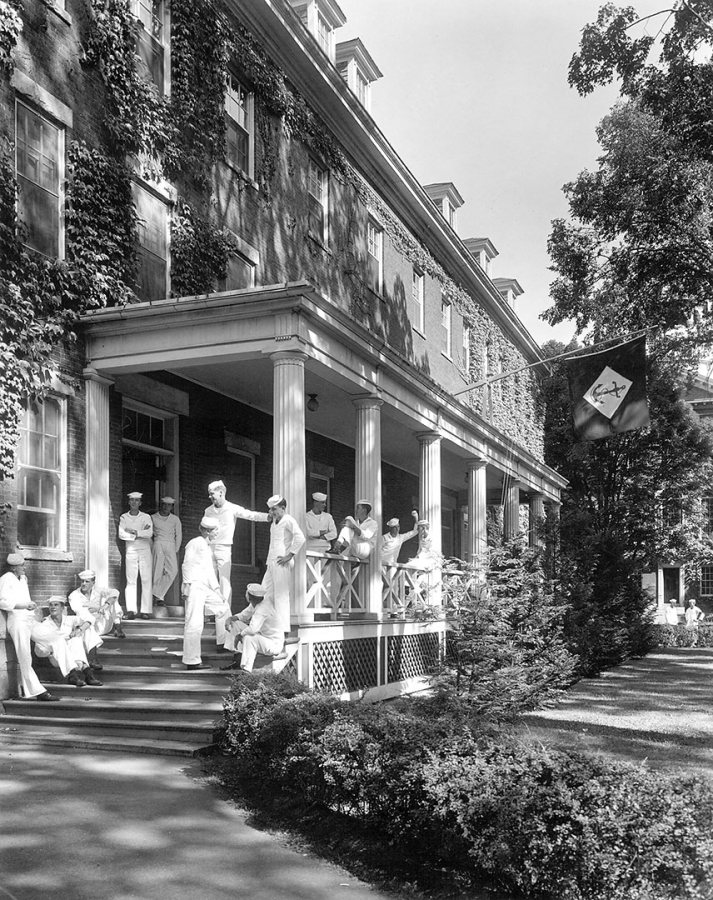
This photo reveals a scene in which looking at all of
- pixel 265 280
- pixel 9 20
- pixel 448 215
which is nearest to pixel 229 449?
pixel 265 280

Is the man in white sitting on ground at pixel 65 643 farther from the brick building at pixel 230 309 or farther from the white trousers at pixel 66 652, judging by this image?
the brick building at pixel 230 309

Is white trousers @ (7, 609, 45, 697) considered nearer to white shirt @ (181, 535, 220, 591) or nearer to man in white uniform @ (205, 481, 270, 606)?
white shirt @ (181, 535, 220, 591)

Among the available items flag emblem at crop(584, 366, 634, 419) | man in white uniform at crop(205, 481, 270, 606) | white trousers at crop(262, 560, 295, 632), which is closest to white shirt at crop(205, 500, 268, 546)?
man in white uniform at crop(205, 481, 270, 606)

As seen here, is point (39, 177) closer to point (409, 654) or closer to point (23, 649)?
point (23, 649)

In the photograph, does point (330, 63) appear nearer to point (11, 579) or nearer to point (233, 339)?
point (233, 339)

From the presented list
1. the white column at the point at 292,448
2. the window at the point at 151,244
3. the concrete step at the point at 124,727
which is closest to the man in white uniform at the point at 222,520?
the white column at the point at 292,448

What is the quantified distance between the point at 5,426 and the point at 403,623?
6.95 meters

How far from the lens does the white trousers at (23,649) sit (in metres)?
10.6

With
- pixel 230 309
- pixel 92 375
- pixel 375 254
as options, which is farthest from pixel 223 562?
pixel 375 254

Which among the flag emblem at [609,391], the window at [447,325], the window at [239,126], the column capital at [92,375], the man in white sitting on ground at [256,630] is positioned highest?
the window at [239,126]

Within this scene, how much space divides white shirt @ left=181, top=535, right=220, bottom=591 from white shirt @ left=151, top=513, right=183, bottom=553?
3.01 m

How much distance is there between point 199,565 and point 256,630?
1.03 metres

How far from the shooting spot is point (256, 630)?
35.1 ft

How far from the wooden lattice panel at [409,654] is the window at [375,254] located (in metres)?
9.58
